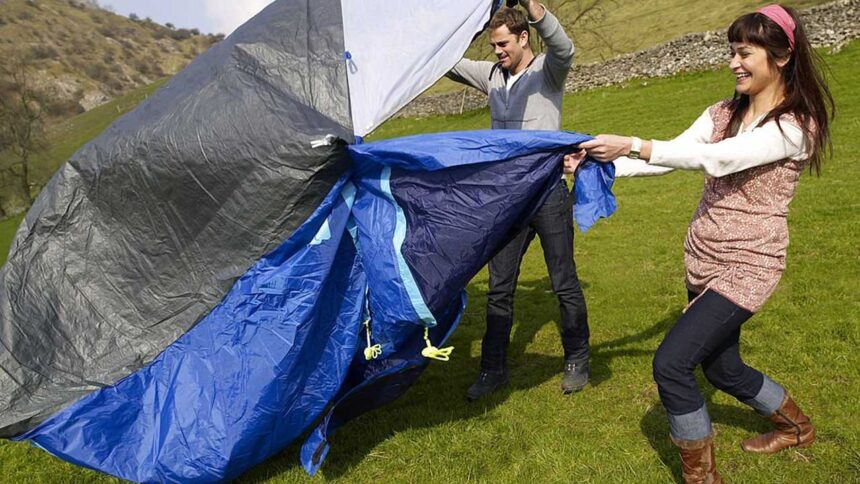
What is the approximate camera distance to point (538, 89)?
4066mm

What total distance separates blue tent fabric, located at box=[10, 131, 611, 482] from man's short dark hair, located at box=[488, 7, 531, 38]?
1.08 m

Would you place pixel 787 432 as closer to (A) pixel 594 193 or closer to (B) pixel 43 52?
(A) pixel 594 193

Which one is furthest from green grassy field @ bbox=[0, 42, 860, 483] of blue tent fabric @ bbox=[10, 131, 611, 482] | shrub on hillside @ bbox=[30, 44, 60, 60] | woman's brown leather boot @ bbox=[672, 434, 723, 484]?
shrub on hillside @ bbox=[30, 44, 60, 60]

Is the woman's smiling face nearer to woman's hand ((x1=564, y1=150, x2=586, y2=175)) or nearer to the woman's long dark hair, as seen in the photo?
the woman's long dark hair

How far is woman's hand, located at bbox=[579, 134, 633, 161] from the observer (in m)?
2.80

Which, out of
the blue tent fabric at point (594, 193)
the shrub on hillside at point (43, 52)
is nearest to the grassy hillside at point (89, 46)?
the shrub on hillside at point (43, 52)

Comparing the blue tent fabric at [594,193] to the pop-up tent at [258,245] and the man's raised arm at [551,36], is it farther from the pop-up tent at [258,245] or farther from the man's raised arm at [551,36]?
the man's raised arm at [551,36]

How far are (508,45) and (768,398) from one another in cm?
256

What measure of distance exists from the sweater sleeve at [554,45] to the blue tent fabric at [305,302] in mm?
817

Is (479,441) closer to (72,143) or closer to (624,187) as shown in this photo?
(624,187)

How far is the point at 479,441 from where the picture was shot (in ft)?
12.4

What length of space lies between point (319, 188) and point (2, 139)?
35.9 m

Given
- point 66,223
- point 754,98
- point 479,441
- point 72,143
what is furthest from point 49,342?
point 72,143

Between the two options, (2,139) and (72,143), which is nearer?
(2,139)
